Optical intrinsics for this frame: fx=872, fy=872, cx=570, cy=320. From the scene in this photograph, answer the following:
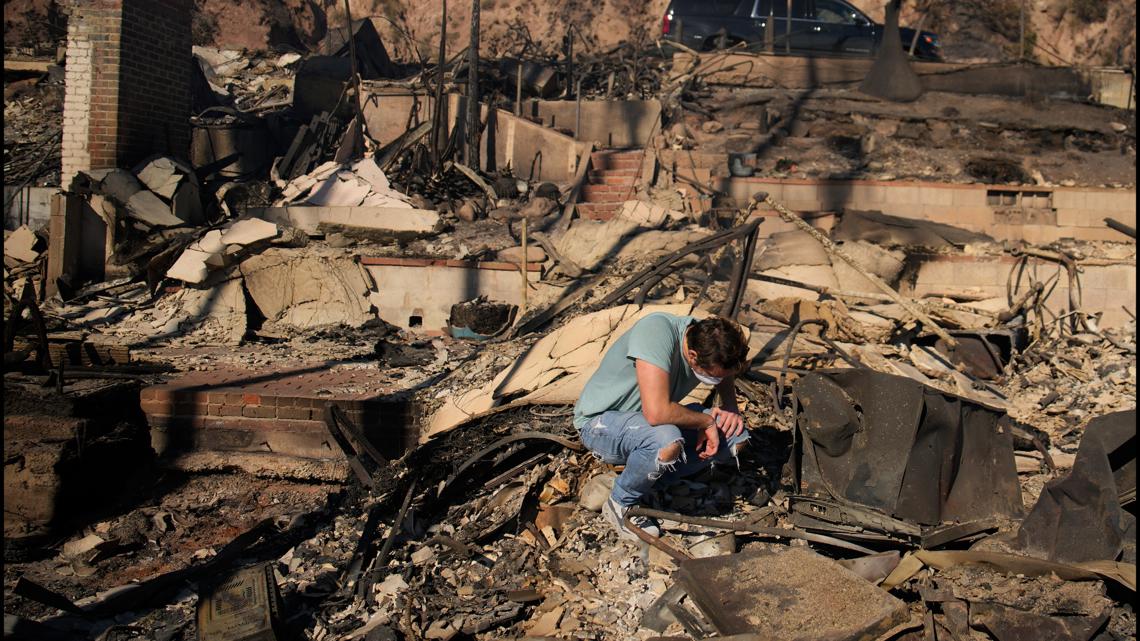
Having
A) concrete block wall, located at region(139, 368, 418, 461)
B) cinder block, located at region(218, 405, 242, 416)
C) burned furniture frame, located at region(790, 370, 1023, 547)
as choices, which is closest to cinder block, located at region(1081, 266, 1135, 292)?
burned furniture frame, located at region(790, 370, 1023, 547)

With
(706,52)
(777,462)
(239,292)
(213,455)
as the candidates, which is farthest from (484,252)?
(706,52)

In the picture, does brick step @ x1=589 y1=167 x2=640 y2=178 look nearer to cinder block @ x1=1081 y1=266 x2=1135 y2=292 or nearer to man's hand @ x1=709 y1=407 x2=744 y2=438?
cinder block @ x1=1081 y1=266 x2=1135 y2=292

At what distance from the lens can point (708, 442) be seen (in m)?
3.79

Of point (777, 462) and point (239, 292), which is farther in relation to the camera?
point (239, 292)

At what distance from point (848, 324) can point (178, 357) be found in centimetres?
533

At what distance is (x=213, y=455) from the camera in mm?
5922

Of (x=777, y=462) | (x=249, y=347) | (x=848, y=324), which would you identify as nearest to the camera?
(x=777, y=462)

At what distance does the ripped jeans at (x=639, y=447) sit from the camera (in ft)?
12.0

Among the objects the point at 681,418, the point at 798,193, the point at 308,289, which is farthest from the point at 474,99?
the point at 681,418

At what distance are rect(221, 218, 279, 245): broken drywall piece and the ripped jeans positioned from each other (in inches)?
227

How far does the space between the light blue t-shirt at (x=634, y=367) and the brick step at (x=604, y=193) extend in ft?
23.3

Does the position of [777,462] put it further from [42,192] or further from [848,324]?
[42,192]

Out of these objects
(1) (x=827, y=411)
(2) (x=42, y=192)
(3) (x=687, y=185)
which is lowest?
(1) (x=827, y=411)

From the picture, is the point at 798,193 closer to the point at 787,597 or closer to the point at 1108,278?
the point at 1108,278
